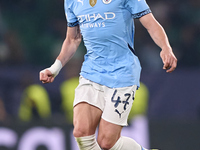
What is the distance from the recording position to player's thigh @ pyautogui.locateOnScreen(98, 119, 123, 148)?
4.22m

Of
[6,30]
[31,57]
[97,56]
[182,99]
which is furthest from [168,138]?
[6,30]

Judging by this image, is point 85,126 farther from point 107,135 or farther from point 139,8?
point 139,8

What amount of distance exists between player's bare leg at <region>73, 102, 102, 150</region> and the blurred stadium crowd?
10.9 feet

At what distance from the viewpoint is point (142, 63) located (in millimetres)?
8391

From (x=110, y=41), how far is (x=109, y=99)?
1.54 ft

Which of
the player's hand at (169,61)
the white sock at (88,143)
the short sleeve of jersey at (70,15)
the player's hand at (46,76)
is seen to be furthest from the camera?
the short sleeve of jersey at (70,15)

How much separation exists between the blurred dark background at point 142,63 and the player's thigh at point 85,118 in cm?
192

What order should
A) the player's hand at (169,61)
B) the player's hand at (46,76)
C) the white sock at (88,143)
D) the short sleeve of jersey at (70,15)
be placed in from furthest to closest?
the short sleeve of jersey at (70,15) → the player's hand at (46,76) → the white sock at (88,143) → the player's hand at (169,61)

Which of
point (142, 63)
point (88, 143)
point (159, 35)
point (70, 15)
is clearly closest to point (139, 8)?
point (159, 35)

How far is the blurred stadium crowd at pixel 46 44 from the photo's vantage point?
7641mm

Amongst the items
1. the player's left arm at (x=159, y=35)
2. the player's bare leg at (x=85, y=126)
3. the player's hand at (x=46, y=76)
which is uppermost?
the player's left arm at (x=159, y=35)

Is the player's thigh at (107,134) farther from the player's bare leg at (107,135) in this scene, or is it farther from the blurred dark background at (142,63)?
the blurred dark background at (142,63)

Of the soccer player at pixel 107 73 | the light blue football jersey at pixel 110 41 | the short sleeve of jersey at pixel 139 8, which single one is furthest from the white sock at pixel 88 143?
the short sleeve of jersey at pixel 139 8

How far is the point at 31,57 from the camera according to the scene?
8.49 metres
